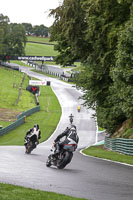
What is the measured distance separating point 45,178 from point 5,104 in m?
55.8

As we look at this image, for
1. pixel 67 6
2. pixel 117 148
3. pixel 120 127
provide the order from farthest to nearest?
pixel 120 127 → pixel 67 6 → pixel 117 148

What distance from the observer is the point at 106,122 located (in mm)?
31031

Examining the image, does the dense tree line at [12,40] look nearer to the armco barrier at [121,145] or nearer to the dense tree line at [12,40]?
the dense tree line at [12,40]

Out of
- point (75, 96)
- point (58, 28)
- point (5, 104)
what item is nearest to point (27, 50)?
point (75, 96)

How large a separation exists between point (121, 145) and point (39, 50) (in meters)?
164

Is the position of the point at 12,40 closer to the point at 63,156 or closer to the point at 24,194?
the point at 63,156

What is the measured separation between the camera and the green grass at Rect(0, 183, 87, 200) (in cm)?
804

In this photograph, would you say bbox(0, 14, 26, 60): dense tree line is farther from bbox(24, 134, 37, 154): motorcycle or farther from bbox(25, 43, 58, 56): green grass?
bbox(24, 134, 37, 154): motorcycle

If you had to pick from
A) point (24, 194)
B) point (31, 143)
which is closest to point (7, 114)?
point (31, 143)

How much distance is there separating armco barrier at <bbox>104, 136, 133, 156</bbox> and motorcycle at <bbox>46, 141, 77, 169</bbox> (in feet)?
27.8

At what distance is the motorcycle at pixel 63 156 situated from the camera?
14.1 meters

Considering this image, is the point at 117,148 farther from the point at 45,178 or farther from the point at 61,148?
the point at 45,178

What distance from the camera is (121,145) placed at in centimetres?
2484

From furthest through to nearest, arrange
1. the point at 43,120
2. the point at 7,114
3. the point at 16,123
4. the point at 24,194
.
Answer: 1. the point at 7,114
2. the point at 43,120
3. the point at 16,123
4. the point at 24,194
